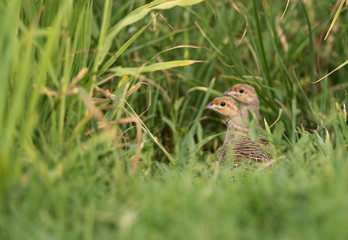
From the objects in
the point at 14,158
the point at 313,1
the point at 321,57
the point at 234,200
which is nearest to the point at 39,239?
the point at 14,158

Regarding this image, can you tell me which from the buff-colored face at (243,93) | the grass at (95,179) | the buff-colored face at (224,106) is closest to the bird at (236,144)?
the buff-colored face at (224,106)

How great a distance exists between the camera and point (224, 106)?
550cm

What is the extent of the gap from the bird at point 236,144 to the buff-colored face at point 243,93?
0.13m

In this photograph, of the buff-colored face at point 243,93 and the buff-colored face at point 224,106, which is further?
the buff-colored face at point 243,93

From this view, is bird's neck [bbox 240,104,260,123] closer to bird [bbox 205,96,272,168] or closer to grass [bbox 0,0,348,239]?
bird [bbox 205,96,272,168]

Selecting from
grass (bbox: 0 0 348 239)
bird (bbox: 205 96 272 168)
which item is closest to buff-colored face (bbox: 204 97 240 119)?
bird (bbox: 205 96 272 168)

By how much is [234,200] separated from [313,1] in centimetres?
471

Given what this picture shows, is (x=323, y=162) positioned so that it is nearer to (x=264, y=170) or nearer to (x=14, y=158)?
(x=264, y=170)

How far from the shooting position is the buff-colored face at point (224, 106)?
549 centimetres

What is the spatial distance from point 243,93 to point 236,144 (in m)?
0.94

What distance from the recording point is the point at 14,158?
9.62 ft

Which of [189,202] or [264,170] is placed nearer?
[189,202]

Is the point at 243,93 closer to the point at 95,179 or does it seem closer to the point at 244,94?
the point at 244,94

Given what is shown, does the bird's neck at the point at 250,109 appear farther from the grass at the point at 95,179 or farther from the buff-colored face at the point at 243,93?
the grass at the point at 95,179
